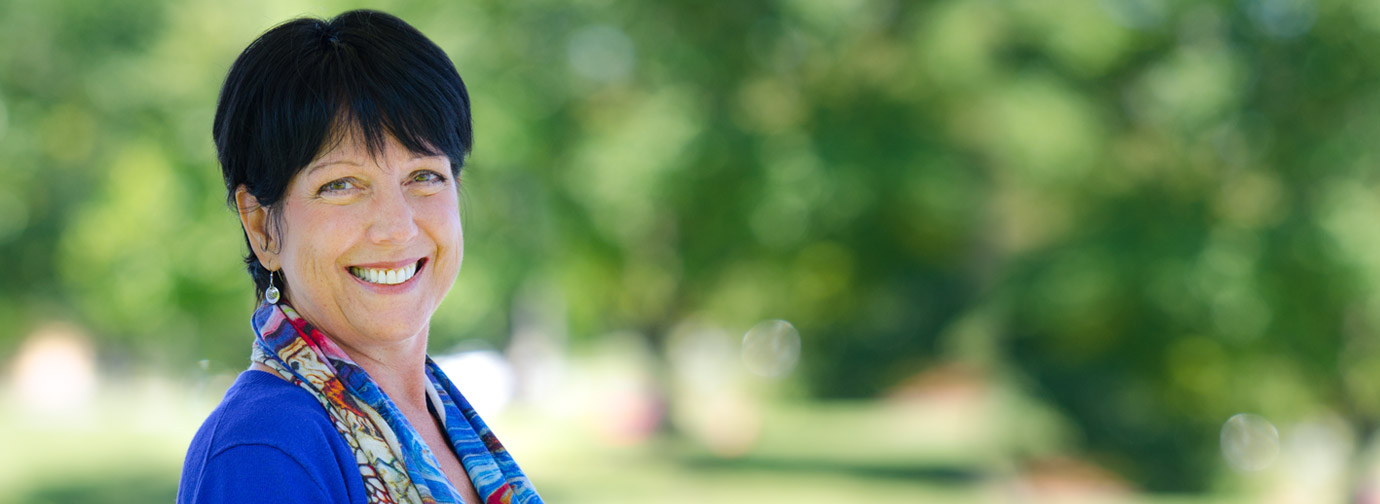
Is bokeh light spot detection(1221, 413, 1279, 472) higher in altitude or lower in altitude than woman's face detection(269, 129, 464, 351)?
higher

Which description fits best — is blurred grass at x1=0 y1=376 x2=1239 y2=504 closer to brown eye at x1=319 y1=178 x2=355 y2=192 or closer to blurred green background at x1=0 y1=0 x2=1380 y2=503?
blurred green background at x1=0 y1=0 x2=1380 y2=503

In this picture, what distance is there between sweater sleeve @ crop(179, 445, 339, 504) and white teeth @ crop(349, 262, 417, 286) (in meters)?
0.28

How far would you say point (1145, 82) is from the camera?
1038 cm

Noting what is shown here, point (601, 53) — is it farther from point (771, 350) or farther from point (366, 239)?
point (771, 350)

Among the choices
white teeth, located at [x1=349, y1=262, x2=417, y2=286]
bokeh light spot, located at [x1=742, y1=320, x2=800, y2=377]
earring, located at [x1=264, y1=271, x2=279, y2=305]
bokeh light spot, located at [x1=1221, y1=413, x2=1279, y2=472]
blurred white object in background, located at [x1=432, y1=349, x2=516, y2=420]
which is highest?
bokeh light spot, located at [x1=742, y1=320, x2=800, y2=377]

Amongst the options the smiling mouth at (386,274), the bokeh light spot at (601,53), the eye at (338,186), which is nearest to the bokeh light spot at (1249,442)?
the bokeh light spot at (601,53)

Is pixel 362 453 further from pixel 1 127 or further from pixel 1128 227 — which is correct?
pixel 1 127

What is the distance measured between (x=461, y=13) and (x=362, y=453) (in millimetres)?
9832

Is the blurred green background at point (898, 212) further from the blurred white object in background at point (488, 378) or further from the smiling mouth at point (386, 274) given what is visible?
the smiling mouth at point (386, 274)

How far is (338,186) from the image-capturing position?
140cm

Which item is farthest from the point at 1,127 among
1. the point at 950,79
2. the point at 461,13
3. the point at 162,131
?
the point at 950,79

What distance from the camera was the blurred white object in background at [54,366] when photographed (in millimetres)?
23328

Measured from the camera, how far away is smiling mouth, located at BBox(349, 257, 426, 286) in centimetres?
145

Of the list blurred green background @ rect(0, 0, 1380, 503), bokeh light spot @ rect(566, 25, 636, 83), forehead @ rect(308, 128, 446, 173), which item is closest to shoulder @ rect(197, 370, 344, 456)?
forehead @ rect(308, 128, 446, 173)
